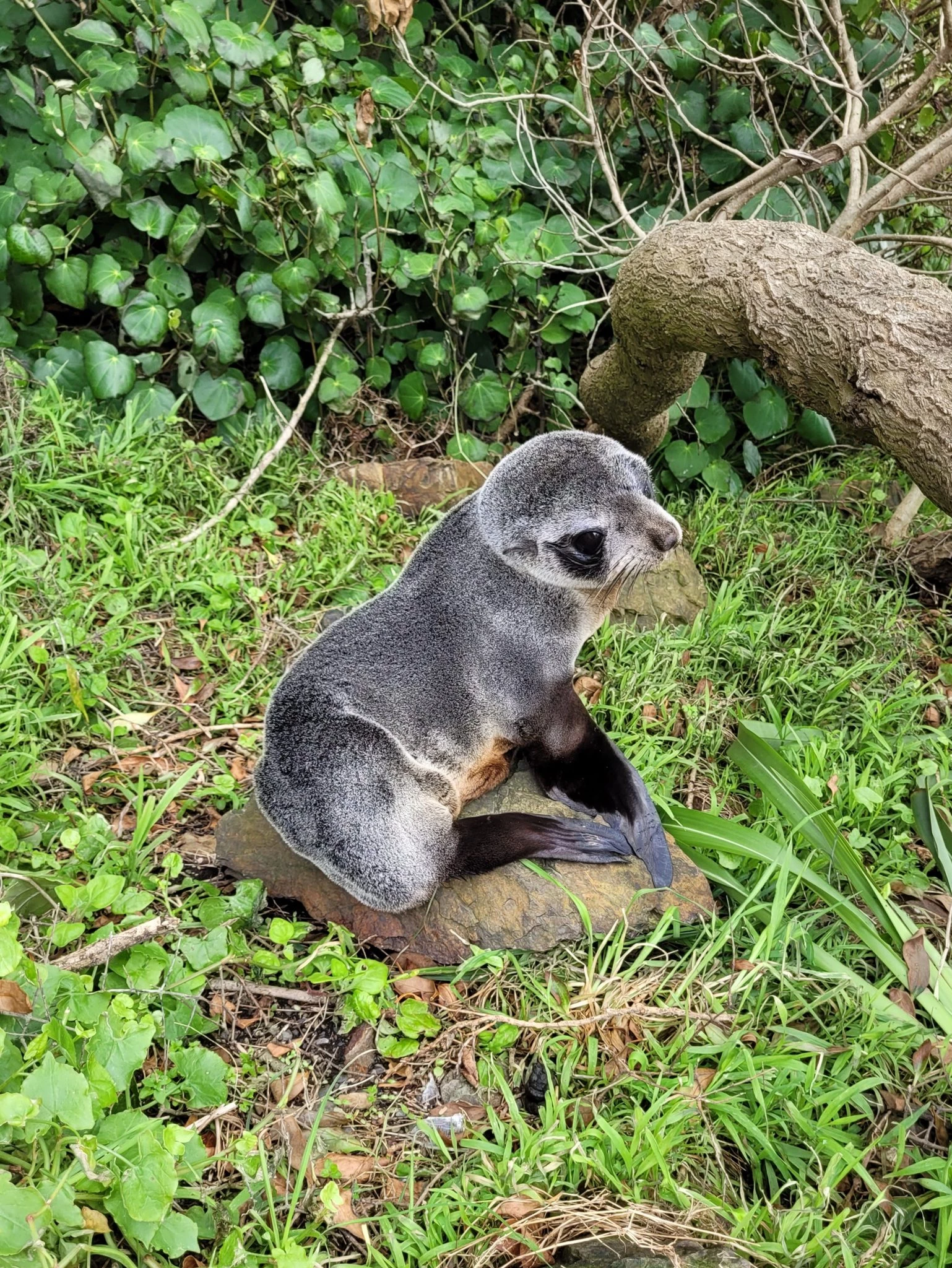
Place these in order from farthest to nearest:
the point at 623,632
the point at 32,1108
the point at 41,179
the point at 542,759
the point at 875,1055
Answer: the point at 41,179 < the point at 623,632 < the point at 542,759 < the point at 875,1055 < the point at 32,1108

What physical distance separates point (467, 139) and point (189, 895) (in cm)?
436

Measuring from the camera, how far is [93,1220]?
204 centimetres

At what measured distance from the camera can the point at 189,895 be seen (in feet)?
10.5

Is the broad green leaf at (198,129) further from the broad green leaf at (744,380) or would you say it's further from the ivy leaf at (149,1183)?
the ivy leaf at (149,1183)

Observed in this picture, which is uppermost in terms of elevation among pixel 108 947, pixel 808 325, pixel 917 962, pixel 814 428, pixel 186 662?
pixel 808 325

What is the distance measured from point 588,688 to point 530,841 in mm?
1105

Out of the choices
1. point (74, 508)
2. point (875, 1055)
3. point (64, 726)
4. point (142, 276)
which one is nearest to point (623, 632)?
point (875, 1055)

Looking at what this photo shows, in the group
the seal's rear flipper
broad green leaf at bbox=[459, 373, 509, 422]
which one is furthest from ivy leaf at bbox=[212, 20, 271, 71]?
the seal's rear flipper

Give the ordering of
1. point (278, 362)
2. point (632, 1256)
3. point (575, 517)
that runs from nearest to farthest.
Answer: point (632, 1256) → point (575, 517) → point (278, 362)

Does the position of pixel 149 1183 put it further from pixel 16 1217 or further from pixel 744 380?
pixel 744 380

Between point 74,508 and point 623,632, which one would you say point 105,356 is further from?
point 623,632

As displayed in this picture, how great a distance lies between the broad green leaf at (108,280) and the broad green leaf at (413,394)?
1581 millimetres

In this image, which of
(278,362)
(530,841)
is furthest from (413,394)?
(530,841)

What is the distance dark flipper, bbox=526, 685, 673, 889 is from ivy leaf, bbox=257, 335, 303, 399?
2941 millimetres
